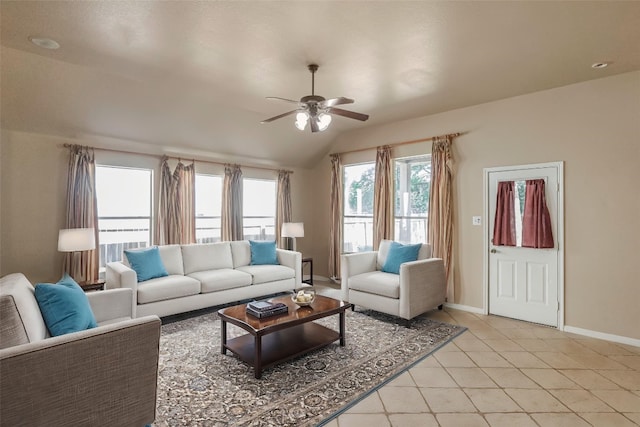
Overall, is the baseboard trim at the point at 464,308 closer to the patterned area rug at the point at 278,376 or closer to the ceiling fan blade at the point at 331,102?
the patterned area rug at the point at 278,376

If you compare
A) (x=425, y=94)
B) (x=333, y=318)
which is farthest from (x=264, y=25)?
(x=333, y=318)

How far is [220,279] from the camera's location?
439cm

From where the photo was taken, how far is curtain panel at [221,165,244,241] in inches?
221

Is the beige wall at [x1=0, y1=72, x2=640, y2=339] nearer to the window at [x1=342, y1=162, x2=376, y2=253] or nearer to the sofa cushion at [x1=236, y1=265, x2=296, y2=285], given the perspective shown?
the window at [x1=342, y1=162, x2=376, y2=253]

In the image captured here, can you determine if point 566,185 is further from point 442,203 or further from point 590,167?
point 442,203

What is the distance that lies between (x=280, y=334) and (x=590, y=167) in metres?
3.88

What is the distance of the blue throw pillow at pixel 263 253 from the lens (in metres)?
5.28

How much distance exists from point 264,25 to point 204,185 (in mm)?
3520

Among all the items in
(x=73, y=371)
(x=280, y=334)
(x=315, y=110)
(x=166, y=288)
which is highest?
(x=315, y=110)

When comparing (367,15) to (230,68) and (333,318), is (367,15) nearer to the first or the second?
(230,68)

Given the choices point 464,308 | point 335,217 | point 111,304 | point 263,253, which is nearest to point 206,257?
point 263,253

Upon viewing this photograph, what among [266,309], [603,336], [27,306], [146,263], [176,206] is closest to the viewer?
[27,306]

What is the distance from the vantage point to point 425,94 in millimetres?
4070

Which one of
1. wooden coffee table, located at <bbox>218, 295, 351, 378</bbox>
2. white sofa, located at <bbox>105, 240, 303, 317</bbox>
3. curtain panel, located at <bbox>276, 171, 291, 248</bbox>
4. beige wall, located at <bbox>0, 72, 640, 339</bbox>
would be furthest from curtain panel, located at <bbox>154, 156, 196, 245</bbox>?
wooden coffee table, located at <bbox>218, 295, 351, 378</bbox>
